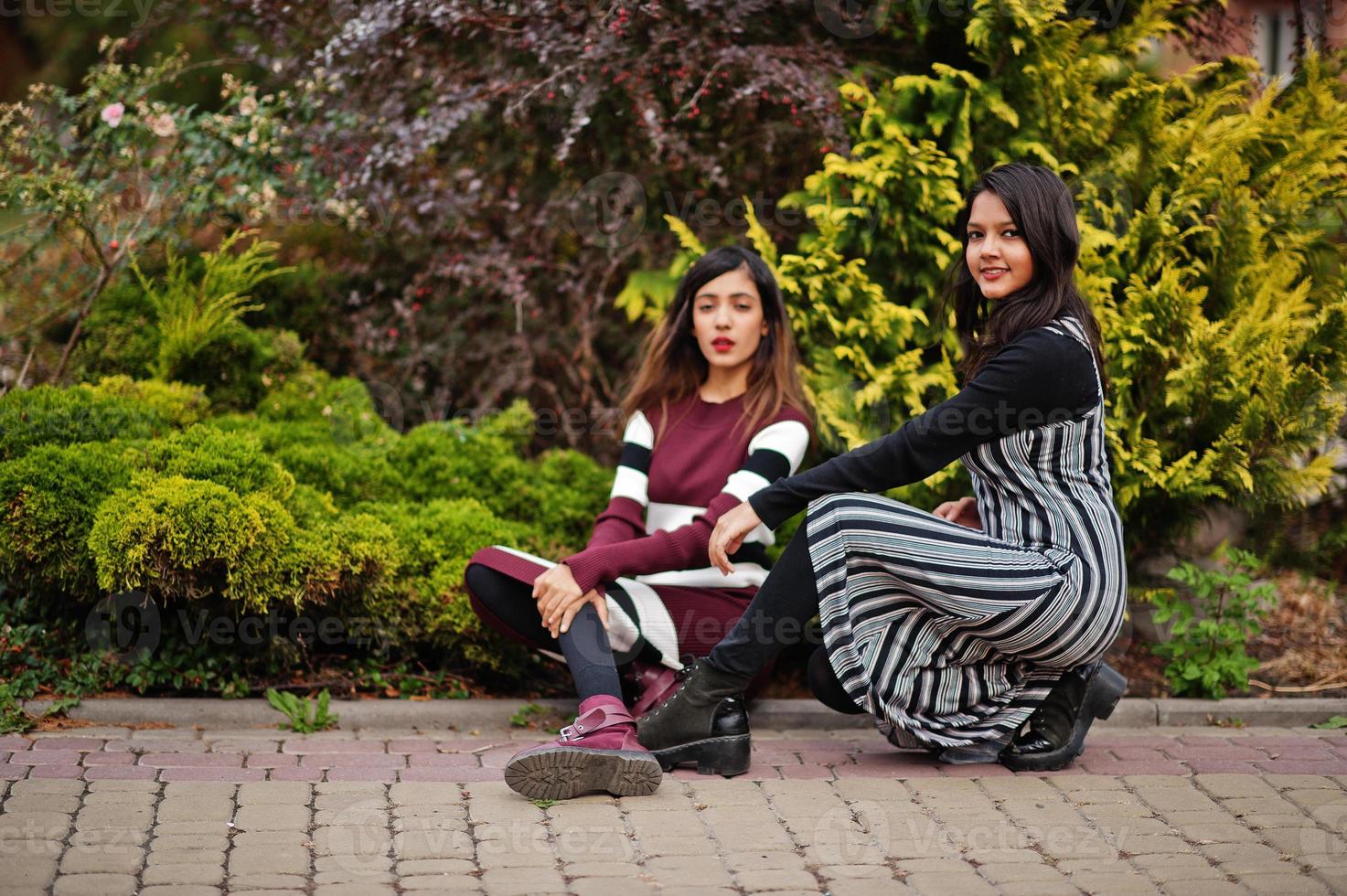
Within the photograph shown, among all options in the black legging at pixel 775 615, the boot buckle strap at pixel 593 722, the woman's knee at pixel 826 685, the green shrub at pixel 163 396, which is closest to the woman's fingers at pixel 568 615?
the boot buckle strap at pixel 593 722

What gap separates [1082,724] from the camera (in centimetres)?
369

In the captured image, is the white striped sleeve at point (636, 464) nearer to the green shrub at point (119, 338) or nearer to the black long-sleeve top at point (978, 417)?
the black long-sleeve top at point (978, 417)

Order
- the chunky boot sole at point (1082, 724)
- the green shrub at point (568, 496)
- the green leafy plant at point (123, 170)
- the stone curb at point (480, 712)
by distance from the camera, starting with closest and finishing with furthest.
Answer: the chunky boot sole at point (1082, 724)
the stone curb at point (480, 712)
the green shrub at point (568, 496)
the green leafy plant at point (123, 170)

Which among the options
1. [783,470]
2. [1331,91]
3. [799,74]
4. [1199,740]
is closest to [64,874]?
[783,470]

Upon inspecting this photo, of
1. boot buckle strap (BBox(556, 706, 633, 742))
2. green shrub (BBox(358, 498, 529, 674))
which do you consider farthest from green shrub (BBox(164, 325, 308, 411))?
boot buckle strap (BBox(556, 706, 633, 742))

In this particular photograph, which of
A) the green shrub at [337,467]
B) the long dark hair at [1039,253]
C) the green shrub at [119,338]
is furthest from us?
the green shrub at [119,338]

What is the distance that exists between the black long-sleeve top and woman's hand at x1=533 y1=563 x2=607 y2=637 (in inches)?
23.0

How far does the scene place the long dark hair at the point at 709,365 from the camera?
4.13m

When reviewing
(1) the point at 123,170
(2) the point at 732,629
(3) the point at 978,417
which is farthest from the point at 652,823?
(1) the point at 123,170

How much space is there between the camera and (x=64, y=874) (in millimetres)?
2709

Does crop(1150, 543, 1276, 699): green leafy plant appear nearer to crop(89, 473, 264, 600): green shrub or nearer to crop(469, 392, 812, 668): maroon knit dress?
crop(469, 392, 812, 668): maroon knit dress

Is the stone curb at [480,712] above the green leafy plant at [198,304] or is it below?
below

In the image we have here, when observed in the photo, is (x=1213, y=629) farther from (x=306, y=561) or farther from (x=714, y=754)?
(x=306, y=561)

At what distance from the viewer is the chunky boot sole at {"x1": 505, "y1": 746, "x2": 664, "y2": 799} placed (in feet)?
10.5
